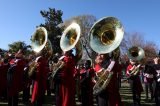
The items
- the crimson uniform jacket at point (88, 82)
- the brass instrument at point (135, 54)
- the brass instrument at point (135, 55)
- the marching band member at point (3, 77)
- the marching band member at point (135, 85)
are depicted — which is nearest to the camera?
the crimson uniform jacket at point (88, 82)

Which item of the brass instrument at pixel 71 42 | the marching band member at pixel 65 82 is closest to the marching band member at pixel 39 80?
the brass instrument at pixel 71 42

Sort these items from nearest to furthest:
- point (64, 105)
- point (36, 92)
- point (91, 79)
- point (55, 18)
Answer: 1. point (64, 105)
2. point (36, 92)
3. point (91, 79)
4. point (55, 18)

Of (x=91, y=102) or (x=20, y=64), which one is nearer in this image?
(x=20, y=64)

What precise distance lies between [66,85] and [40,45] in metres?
1.79

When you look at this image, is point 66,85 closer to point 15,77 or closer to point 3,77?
point 15,77

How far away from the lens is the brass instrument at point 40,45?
30.5 feet

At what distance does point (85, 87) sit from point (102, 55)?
3.81 m

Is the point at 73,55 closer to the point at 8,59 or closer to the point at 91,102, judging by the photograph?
the point at 91,102

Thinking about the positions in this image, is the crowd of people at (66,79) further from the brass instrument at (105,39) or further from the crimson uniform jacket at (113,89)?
the brass instrument at (105,39)

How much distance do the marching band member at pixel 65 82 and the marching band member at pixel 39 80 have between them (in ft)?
3.00

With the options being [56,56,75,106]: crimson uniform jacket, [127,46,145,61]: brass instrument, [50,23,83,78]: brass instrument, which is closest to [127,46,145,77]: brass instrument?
[127,46,145,61]: brass instrument

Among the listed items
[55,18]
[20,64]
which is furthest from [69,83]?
[55,18]

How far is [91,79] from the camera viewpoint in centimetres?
1097

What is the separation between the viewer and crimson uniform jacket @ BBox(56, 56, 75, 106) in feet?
27.7
